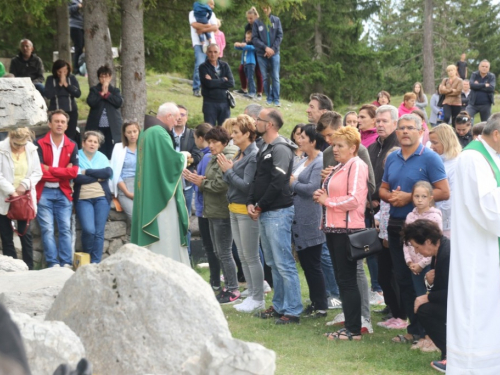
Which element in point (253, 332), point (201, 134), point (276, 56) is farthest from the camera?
point (276, 56)

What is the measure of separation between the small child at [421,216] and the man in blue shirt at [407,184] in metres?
0.20

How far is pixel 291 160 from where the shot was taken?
8352mm

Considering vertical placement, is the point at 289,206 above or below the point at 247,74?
below

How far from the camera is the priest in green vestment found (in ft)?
29.7

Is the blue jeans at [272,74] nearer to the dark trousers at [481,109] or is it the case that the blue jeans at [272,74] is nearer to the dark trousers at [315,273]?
the dark trousers at [481,109]

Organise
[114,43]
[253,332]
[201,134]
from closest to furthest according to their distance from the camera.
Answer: [253,332]
[201,134]
[114,43]

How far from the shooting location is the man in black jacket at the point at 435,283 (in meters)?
6.68

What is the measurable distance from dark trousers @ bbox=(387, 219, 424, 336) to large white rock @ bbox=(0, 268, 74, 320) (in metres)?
3.20

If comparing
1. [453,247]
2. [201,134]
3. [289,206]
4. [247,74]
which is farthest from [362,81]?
[453,247]

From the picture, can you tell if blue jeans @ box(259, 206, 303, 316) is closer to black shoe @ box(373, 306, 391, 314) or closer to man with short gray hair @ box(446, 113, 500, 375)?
black shoe @ box(373, 306, 391, 314)

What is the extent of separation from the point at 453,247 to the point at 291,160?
2.60 meters

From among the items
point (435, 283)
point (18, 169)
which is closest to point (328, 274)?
point (435, 283)

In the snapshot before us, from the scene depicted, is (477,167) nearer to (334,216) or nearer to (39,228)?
(334,216)

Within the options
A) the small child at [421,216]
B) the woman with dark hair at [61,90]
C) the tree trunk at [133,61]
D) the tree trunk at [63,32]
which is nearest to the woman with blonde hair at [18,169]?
the woman with dark hair at [61,90]
